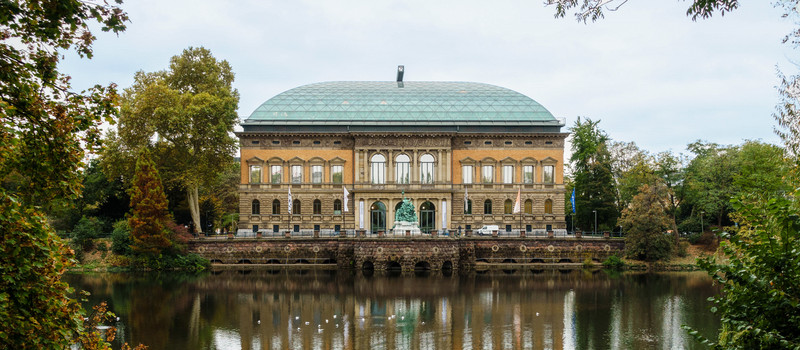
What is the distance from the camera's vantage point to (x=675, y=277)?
46.9 m

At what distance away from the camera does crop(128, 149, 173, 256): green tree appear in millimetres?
49969

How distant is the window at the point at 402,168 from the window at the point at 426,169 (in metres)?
1.13

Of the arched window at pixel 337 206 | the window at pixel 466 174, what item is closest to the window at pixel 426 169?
the window at pixel 466 174

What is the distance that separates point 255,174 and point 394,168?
12.9 m

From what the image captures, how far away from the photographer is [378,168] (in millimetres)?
62438

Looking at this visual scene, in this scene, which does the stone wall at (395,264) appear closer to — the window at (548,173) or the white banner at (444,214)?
the white banner at (444,214)

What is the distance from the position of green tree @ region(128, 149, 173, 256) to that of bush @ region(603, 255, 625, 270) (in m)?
33.9

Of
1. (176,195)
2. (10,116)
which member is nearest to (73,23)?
(10,116)

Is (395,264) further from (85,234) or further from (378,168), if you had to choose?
(85,234)

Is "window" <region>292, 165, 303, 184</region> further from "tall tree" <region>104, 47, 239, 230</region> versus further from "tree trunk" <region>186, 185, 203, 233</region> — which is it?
"tree trunk" <region>186, 185, 203, 233</region>

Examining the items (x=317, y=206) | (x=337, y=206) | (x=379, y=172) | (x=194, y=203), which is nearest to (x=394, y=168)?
(x=379, y=172)

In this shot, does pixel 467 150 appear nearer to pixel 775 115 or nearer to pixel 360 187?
pixel 360 187

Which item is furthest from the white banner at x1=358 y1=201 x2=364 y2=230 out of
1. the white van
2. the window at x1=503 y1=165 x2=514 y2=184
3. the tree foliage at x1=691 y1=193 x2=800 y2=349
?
the tree foliage at x1=691 y1=193 x2=800 y2=349

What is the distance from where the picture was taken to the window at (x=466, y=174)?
63.3 metres
